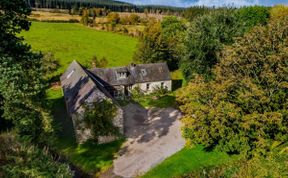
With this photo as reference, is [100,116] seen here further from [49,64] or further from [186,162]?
[49,64]

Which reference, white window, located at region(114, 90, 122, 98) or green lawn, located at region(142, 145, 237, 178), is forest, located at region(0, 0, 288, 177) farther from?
white window, located at region(114, 90, 122, 98)

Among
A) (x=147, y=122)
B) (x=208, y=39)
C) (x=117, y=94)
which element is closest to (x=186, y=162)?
(x=147, y=122)

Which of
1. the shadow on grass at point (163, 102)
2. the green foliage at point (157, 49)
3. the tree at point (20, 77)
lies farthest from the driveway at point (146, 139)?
the green foliage at point (157, 49)

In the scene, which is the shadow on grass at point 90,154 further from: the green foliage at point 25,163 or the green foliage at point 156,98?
the green foliage at point 156,98

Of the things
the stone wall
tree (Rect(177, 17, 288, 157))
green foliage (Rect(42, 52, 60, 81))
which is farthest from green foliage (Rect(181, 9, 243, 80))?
green foliage (Rect(42, 52, 60, 81))

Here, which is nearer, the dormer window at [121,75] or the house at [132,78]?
the house at [132,78]

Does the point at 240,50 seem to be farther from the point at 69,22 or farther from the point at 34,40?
the point at 69,22

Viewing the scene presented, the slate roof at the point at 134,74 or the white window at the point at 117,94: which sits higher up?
the slate roof at the point at 134,74
